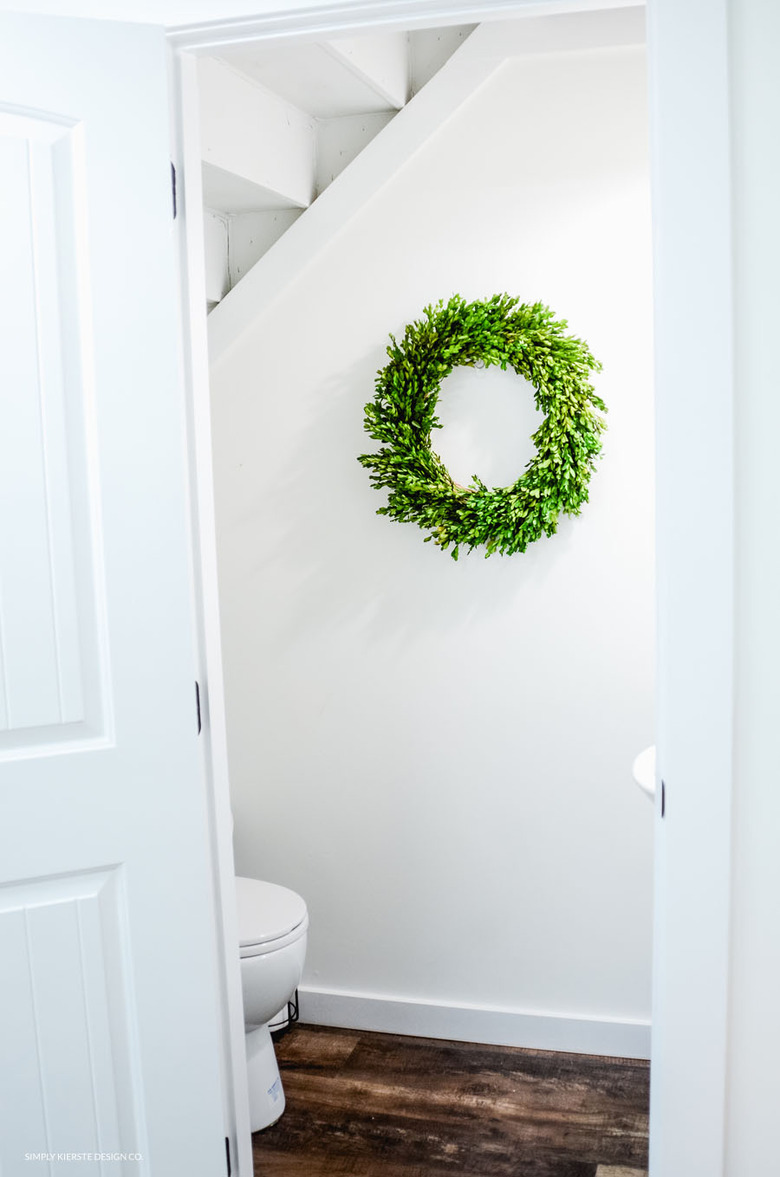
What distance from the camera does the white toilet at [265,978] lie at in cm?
233

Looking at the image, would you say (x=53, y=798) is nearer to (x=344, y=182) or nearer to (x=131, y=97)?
(x=131, y=97)

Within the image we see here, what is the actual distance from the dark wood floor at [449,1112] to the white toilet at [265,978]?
0.23 feet

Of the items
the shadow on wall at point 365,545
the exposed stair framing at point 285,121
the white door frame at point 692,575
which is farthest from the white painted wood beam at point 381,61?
the white door frame at point 692,575

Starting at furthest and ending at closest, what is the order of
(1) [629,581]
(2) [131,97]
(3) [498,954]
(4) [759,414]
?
1. (3) [498,954]
2. (1) [629,581]
3. (2) [131,97]
4. (4) [759,414]

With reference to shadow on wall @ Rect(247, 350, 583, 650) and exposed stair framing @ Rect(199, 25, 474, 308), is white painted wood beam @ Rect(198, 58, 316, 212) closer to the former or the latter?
exposed stair framing @ Rect(199, 25, 474, 308)

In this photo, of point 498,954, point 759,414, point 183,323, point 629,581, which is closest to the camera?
point 759,414

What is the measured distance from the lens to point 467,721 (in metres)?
2.73

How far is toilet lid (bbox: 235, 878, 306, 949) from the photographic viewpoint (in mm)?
2369

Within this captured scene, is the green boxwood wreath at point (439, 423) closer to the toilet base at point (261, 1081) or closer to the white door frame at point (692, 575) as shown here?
the white door frame at point (692, 575)

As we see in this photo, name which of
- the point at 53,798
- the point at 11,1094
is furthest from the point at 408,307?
the point at 11,1094

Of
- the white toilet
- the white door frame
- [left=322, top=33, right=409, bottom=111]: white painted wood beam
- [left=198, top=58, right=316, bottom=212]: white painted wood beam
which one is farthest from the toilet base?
[left=322, top=33, right=409, bottom=111]: white painted wood beam

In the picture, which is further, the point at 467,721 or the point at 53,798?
the point at 467,721

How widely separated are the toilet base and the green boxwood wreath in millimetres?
1226

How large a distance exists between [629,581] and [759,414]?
1.22 meters
